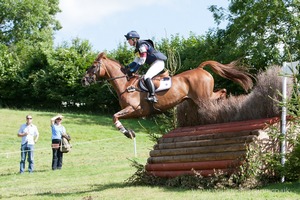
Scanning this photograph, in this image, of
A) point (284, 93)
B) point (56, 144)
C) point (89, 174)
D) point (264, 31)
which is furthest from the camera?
point (264, 31)

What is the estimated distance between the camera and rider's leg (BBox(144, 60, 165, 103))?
9766mm

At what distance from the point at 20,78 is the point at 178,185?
32.8 meters

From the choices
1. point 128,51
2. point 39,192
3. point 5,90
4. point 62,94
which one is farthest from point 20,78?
point 39,192

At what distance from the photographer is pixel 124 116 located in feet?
31.9

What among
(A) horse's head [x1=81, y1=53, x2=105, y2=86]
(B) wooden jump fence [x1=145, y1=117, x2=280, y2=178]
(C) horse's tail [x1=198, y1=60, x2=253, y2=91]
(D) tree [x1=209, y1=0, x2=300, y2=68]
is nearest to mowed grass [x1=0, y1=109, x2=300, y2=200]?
(B) wooden jump fence [x1=145, y1=117, x2=280, y2=178]

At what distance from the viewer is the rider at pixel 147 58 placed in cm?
976

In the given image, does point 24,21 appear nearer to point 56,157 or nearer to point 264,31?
point 264,31

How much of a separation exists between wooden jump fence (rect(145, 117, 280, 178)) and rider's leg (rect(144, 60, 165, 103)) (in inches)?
45.1

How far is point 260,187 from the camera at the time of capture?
8625 mm

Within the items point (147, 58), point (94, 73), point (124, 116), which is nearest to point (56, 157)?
point (94, 73)

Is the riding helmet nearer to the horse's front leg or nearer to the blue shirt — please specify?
the horse's front leg

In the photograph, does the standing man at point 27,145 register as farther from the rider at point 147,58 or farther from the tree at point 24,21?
the tree at point 24,21

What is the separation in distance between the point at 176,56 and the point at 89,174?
441 inches

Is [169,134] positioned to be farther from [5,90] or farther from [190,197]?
[5,90]
